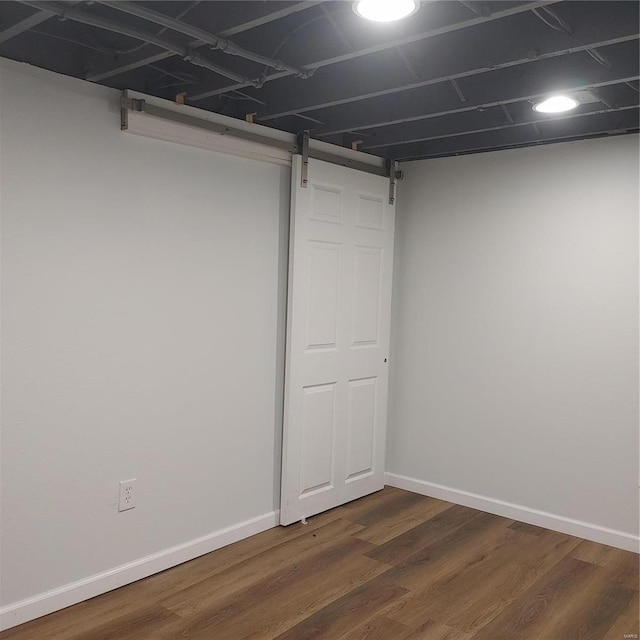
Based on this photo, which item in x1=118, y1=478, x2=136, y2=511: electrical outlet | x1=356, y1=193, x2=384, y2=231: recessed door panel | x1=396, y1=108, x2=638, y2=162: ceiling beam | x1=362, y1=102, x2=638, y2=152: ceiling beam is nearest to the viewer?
x1=118, y1=478, x2=136, y2=511: electrical outlet

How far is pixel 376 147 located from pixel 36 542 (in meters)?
2.81

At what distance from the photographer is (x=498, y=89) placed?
2.87 metres

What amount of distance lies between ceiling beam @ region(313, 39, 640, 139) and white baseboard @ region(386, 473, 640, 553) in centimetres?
230

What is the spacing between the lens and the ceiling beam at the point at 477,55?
2.17 meters

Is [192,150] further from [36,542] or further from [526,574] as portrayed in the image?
[526,574]

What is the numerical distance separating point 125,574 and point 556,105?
2874 millimetres

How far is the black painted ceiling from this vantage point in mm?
2158

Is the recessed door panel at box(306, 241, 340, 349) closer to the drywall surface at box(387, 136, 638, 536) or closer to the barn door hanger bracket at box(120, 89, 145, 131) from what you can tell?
the drywall surface at box(387, 136, 638, 536)

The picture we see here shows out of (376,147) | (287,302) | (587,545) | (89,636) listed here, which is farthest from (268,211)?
(587,545)

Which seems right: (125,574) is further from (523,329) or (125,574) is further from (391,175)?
(391,175)

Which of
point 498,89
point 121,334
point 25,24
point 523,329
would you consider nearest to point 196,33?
→ point 25,24

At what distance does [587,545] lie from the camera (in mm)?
3492

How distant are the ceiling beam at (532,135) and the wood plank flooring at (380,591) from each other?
220 centimetres

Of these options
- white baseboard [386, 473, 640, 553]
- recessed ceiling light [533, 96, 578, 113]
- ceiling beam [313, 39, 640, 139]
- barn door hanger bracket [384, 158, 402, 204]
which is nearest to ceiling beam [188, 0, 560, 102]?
ceiling beam [313, 39, 640, 139]
